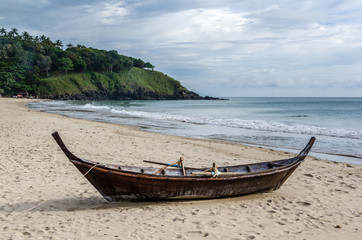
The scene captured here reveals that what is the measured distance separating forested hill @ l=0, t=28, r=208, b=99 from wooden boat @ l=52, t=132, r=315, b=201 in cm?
7545

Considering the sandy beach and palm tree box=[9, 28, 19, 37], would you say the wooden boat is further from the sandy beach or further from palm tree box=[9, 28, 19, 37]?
palm tree box=[9, 28, 19, 37]

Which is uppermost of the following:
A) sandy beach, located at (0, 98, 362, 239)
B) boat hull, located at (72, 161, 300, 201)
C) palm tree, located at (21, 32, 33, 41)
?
palm tree, located at (21, 32, 33, 41)

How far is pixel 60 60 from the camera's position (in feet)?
297

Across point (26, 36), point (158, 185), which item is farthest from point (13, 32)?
point (158, 185)

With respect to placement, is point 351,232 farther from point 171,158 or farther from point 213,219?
point 171,158

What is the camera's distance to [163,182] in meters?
5.40

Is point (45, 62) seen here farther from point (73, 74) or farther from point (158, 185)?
point (158, 185)

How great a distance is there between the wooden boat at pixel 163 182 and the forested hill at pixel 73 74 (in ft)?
248

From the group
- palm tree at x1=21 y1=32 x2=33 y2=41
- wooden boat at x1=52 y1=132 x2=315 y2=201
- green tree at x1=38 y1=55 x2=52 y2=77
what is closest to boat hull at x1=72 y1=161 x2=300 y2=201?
wooden boat at x1=52 y1=132 x2=315 y2=201

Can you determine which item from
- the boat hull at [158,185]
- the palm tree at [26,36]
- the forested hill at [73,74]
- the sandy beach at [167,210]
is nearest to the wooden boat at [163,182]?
the boat hull at [158,185]

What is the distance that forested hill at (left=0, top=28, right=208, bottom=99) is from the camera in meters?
80.1

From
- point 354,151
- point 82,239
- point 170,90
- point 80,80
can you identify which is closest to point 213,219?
point 82,239

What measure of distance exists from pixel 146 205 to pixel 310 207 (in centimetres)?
324

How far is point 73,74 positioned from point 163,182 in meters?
97.1
